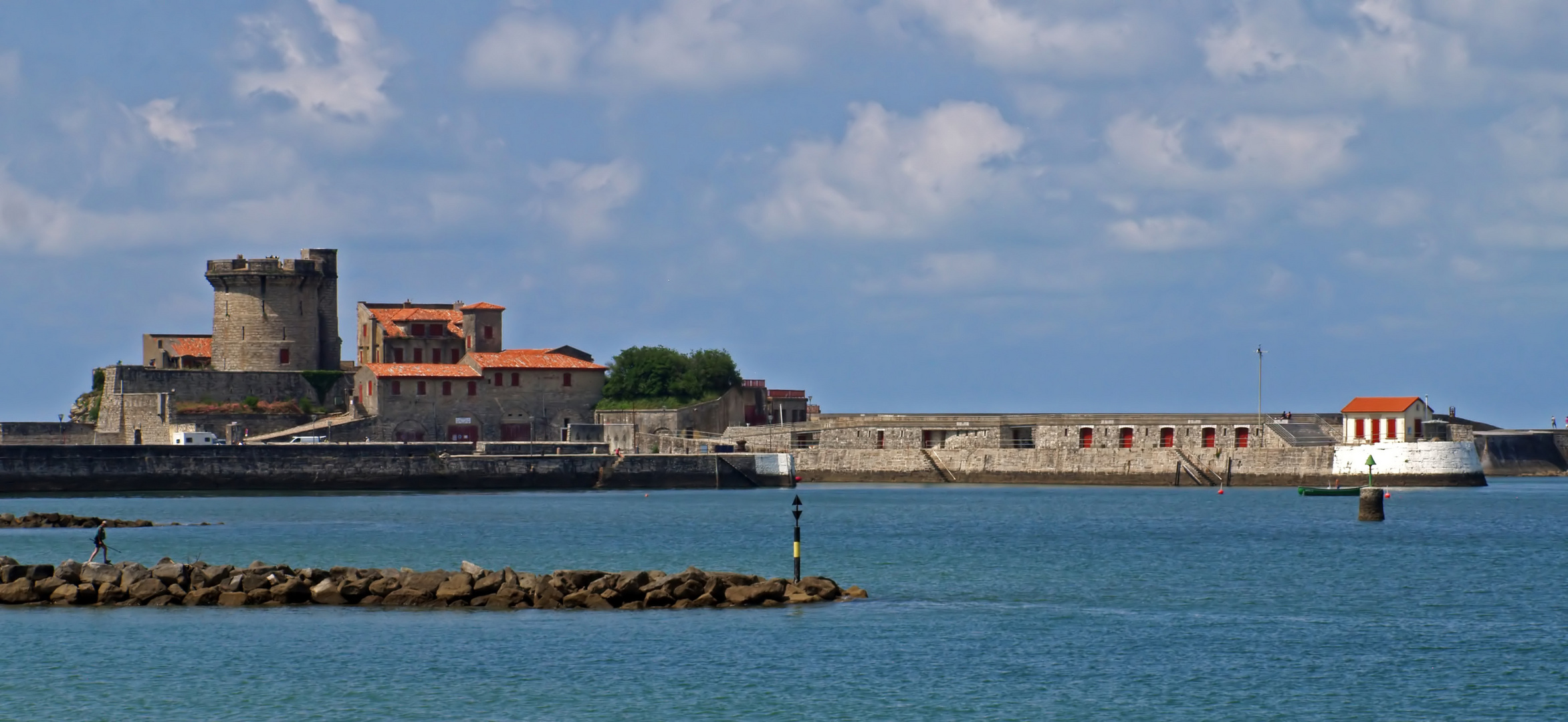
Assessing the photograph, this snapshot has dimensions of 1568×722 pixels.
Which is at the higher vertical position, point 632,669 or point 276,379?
point 276,379

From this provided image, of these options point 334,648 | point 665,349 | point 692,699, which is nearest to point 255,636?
point 334,648

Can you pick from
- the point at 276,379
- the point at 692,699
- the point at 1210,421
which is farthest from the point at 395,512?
the point at 692,699

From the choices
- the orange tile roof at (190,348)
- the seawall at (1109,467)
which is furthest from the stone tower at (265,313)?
the seawall at (1109,467)

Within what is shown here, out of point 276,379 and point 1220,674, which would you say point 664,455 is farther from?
point 1220,674

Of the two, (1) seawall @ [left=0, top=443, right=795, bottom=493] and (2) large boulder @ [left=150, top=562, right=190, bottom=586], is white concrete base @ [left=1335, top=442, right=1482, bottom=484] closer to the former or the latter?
(1) seawall @ [left=0, top=443, right=795, bottom=493]

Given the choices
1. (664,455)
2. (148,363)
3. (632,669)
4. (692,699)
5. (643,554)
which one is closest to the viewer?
(692,699)

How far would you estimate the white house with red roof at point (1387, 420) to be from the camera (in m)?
65.9

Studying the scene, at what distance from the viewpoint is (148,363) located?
282ft

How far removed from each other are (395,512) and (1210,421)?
3108cm

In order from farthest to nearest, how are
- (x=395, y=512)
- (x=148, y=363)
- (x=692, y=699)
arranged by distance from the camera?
(x=148, y=363)
(x=395, y=512)
(x=692, y=699)

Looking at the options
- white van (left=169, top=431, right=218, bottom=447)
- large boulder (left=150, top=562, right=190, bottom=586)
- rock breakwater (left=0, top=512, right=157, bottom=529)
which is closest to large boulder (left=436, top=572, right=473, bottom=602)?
large boulder (left=150, top=562, right=190, bottom=586)

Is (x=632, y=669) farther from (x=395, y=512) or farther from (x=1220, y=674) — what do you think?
(x=395, y=512)

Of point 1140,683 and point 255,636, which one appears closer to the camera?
point 1140,683

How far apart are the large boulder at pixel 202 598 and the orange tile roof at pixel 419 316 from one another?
5536 cm
